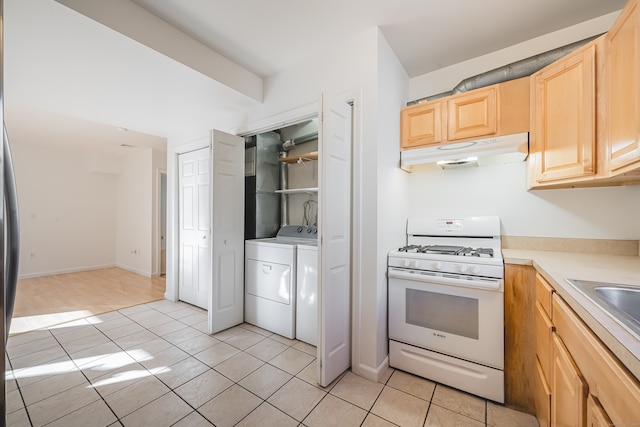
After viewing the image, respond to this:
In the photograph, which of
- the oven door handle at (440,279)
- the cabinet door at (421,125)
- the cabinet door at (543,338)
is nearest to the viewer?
the cabinet door at (543,338)

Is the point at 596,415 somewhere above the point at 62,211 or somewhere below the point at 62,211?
below

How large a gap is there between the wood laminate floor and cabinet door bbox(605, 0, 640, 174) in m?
Answer: 4.86

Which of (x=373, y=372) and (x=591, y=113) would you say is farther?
(x=373, y=372)

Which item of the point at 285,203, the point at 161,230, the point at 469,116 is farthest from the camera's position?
the point at 161,230

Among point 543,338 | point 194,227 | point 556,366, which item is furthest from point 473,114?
point 194,227

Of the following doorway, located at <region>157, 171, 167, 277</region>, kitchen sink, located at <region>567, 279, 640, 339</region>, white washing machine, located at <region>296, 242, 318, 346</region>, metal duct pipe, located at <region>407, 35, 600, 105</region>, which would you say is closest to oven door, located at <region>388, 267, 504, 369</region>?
kitchen sink, located at <region>567, 279, 640, 339</region>

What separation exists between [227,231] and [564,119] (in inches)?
114

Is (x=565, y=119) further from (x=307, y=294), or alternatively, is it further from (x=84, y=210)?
(x=84, y=210)

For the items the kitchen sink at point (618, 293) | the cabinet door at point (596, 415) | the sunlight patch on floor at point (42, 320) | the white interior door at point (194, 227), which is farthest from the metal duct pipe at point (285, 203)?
the cabinet door at point (596, 415)

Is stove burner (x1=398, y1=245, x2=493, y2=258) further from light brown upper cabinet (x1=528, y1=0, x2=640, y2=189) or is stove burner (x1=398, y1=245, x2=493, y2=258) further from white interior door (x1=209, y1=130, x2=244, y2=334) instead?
white interior door (x1=209, y1=130, x2=244, y2=334)

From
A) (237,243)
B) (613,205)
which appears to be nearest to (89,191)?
(237,243)

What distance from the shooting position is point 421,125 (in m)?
2.24

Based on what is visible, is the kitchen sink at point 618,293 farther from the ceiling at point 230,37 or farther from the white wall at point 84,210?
the white wall at point 84,210

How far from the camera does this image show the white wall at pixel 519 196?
1844 millimetres
